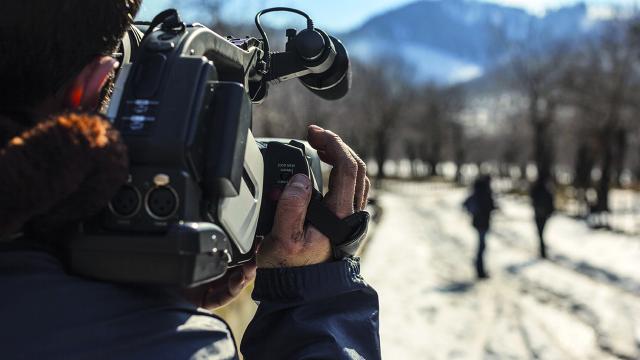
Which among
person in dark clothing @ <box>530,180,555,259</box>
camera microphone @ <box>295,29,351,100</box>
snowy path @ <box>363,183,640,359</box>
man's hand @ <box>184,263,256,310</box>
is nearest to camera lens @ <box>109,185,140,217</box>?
man's hand @ <box>184,263,256,310</box>

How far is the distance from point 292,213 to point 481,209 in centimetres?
1084

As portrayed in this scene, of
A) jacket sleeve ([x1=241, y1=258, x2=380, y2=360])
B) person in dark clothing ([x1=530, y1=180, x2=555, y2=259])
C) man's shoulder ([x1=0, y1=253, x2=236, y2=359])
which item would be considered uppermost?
man's shoulder ([x1=0, y1=253, x2=236, y2=359])

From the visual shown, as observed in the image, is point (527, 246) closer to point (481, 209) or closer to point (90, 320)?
point (481, 209)

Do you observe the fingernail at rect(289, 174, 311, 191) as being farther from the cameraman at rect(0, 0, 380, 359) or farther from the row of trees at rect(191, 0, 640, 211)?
the row of trees at rect(191, 0, 640, 211)

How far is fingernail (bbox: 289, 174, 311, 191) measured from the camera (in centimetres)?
120

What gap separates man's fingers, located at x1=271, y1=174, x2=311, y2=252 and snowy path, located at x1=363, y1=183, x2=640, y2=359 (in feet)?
18.3

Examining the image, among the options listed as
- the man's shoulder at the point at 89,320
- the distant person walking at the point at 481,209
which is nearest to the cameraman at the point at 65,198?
the man's shoulder at the point at 89,320

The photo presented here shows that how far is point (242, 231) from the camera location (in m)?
1.05

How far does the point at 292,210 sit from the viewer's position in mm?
1186

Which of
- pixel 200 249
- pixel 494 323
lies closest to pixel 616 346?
pixel 494 323

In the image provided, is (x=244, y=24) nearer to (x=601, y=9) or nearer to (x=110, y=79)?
(x=110, y=79)

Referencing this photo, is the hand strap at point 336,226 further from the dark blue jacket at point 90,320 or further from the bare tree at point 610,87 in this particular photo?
the bare tree at point 610,87

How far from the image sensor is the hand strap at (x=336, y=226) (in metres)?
1.22

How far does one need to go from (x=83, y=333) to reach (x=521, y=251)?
50.0ft
